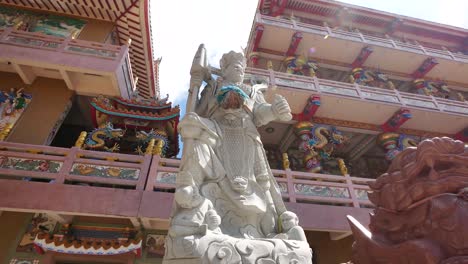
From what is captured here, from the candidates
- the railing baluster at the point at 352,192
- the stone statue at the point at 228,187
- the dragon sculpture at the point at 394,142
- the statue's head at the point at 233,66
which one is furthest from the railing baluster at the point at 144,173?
the dragon sculpture at the point at 394,142

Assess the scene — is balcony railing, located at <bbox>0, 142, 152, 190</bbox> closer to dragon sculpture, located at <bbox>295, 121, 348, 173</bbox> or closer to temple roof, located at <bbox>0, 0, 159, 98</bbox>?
dragon sculpture, located at <bbox>295, 121, 348, 173</bbox>

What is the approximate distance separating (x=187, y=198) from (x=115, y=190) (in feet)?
10.8

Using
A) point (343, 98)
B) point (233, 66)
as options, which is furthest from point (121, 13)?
point (233, 66)

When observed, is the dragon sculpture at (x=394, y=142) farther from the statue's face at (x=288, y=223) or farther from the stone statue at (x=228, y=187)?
the statue's face at (x=288, y=223)

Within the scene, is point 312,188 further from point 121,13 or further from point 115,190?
point 121,13

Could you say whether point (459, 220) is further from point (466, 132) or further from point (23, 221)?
point (466, 132)

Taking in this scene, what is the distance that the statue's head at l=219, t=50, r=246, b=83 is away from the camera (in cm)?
272

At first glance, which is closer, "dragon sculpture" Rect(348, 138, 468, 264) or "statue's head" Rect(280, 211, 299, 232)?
"dragon sculpture" Rect(348, 138, 468, 264)

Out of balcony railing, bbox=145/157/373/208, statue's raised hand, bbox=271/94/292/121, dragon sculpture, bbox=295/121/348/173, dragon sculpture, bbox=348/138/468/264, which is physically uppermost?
dragon sculpture, bbox=295/121/348/173

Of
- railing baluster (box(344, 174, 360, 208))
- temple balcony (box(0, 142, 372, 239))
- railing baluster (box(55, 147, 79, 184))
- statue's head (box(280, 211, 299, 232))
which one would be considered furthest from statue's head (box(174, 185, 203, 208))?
railing baluster (box(344, 174, 360, 208))

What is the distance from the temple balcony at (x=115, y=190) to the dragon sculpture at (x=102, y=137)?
1.19 meters

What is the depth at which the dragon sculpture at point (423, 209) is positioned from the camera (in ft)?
3.99

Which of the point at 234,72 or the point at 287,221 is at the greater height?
the point at 234,72

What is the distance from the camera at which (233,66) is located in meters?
2.76
